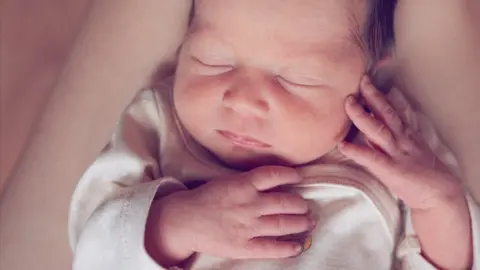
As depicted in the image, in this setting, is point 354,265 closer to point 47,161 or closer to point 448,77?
point 448,77

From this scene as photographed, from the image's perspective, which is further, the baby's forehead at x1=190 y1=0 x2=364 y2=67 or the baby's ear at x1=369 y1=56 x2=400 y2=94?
the baby's ear at x1=369 y1=56 x2=400 y2=94

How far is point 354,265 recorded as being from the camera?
74 cm

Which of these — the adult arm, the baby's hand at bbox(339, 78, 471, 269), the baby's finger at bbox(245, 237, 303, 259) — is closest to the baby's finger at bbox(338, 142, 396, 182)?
the baby's hand at bbox(339, 78, 471, 269)

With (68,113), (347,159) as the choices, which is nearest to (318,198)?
(347,159)

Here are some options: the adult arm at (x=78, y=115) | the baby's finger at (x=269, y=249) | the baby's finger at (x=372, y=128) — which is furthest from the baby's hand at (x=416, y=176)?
the adult arm at (x=78, y=115)

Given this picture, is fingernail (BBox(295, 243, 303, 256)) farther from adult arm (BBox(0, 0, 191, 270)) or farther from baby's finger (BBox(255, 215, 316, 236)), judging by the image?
adult arm (BBox(0, 0, 191, 270))

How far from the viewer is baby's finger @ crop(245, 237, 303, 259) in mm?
714

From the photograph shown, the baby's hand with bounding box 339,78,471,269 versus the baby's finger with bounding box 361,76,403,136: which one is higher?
the baby's finger with bounding box 361,76,403,136

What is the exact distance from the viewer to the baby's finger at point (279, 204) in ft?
2.38

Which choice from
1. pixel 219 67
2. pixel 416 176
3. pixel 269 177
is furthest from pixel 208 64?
pixel 416 176

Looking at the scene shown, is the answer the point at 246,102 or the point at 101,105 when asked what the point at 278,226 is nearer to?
→ the point at 246,102

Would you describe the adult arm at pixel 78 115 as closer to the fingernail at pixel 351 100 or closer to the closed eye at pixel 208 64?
the closed eye at pixel 208 64

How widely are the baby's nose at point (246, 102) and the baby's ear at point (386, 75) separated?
15 centimetres

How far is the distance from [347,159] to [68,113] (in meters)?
0.32
